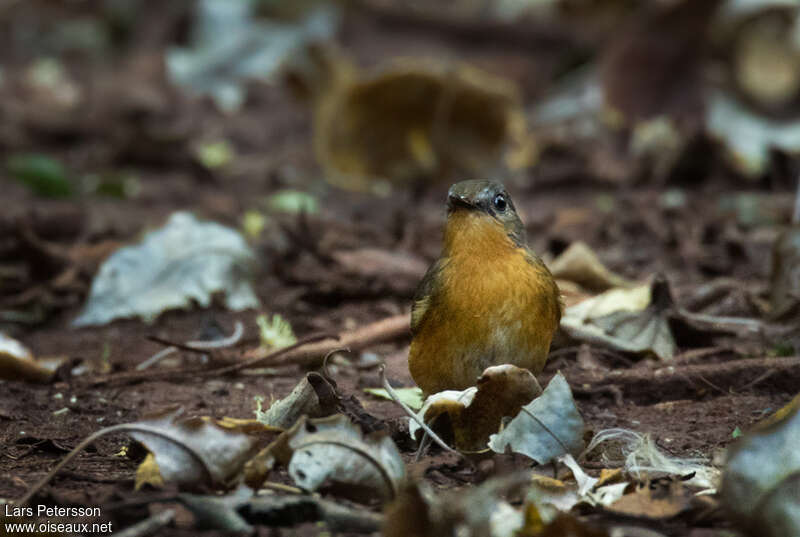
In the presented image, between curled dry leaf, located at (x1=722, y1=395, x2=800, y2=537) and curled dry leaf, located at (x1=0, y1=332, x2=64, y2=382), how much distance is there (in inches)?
99.3

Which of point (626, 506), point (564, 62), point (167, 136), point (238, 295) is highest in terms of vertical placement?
point (564, 62)

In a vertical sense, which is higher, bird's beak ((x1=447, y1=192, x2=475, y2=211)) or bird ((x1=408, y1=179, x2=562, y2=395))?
bird's beak ((x1=447, y1=192, x2=475, y2=211))

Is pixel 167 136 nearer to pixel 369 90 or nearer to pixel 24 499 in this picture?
pixel 369 90

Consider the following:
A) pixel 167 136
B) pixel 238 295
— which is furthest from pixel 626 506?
pixel 167 136

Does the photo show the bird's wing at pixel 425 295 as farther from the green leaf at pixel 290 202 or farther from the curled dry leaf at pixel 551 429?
the green leaf at pixel 290 202

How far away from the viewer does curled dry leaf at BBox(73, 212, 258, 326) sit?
4922mm

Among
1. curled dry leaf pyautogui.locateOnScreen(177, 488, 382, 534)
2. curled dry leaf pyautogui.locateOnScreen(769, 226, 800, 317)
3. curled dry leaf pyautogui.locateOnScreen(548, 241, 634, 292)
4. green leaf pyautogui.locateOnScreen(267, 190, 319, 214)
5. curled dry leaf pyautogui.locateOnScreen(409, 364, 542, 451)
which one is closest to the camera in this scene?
curled dry leaf pyautogui.locateOnScreen(177, 488, 382, 534)

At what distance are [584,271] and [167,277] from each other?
6.33 feet

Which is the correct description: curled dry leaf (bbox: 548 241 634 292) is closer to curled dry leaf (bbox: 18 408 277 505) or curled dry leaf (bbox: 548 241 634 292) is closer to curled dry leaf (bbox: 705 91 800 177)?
curled dry leaf (bbox: 18 408 277 505)

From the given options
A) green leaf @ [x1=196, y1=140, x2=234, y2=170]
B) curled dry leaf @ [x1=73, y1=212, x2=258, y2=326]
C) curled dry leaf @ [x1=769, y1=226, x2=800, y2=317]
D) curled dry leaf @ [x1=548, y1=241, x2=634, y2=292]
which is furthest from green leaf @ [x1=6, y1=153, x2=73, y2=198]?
curled dry leaf @ [x1=769, y1=226, x2=800, y2=317]

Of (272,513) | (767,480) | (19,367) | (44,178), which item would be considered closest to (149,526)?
(272,513)

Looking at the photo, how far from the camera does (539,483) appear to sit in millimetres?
2564

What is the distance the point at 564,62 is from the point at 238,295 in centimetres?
668

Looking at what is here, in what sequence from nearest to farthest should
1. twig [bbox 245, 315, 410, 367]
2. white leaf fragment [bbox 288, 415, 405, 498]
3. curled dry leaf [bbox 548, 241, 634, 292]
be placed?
1. white leaf fragment [bbox 288, 415, 405, 498]
2. twig [bbox 245, 315, 410, 367]
3. curled dry leaf [bbox 548, 241, 634, 292]
